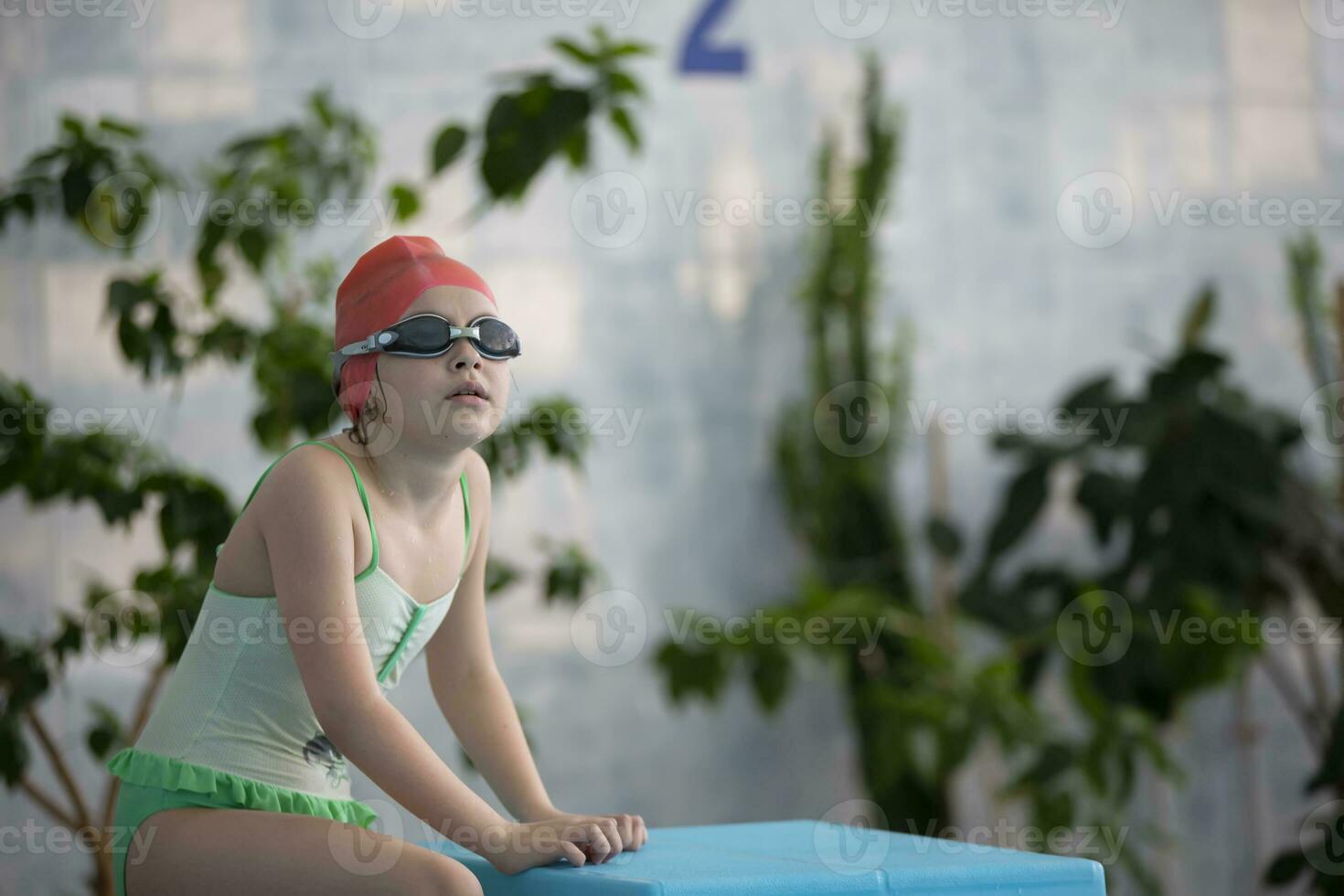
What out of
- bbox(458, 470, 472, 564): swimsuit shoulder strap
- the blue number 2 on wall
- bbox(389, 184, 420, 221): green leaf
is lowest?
bbox(458, 470, 472, 564): swimsuit shoulder strap

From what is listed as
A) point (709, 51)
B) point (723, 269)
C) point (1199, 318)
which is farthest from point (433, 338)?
point (1199, 318)

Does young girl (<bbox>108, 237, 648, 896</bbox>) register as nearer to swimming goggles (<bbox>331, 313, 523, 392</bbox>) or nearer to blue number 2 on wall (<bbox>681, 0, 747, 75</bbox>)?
swimming goggles (<bbox>331, 313, 523, 392</bbox>)

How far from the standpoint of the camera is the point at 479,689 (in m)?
1.53

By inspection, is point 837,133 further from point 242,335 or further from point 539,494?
point 242,335

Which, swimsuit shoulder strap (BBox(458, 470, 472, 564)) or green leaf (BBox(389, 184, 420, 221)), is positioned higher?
green leaf (BBox(389, 184, 420, 221))

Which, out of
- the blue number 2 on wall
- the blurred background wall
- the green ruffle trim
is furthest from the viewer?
the blue number 2 on wall

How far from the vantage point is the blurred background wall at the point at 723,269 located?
332 centimetres

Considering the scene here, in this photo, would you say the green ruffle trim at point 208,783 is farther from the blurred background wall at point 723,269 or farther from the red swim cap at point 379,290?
the blurred background wall at point 723,269

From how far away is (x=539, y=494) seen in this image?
3586 millimetres

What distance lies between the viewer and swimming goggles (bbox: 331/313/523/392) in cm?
133

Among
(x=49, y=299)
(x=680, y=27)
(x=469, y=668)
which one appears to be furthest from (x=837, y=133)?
(x=469, y=668)

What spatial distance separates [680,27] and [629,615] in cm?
151

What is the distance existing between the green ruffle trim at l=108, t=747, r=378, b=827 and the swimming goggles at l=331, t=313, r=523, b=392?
0.40m

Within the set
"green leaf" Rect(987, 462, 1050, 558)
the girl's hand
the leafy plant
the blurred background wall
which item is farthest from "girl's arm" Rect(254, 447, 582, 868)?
"green leaf" Rect(987, 462, 1050, 558)
